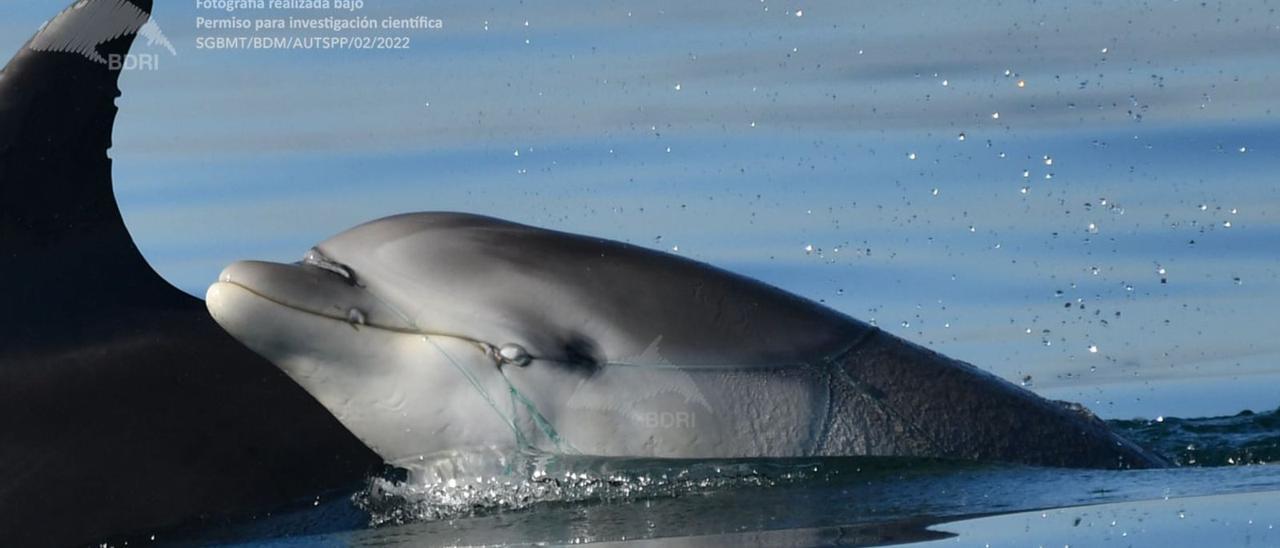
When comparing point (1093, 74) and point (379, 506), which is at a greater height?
point (1093, 74)

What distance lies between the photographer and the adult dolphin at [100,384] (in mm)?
8875

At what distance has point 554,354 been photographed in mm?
8547

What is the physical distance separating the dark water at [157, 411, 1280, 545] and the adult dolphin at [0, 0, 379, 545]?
22 centimetres

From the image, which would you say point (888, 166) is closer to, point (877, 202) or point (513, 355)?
point (877, 202)

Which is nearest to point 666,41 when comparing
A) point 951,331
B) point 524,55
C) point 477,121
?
point 524,55

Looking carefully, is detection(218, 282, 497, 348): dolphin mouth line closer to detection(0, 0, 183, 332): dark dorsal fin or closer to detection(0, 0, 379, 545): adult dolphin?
detection(0, 0, 379, 545): adult dolphin

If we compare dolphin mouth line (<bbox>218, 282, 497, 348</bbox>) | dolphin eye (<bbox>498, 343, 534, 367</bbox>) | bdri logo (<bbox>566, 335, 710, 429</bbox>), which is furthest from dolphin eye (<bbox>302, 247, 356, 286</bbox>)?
bdri logo (<bbox>566, 335, 710, 429</bbox>)

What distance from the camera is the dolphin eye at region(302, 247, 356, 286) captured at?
8.62m

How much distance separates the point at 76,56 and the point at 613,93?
513 inches

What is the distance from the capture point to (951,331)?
15.1 metres

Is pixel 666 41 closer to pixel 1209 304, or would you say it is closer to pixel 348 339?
pixel 1209 304

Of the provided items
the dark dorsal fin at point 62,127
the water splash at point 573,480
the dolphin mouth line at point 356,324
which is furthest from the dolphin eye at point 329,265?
the dark dorsal fin at point 62,127

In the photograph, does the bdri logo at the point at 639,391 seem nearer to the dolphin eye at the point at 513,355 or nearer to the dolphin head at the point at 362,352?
the dolphin eye at the point at 513,355

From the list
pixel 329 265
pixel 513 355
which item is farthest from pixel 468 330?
pixel 329 265
